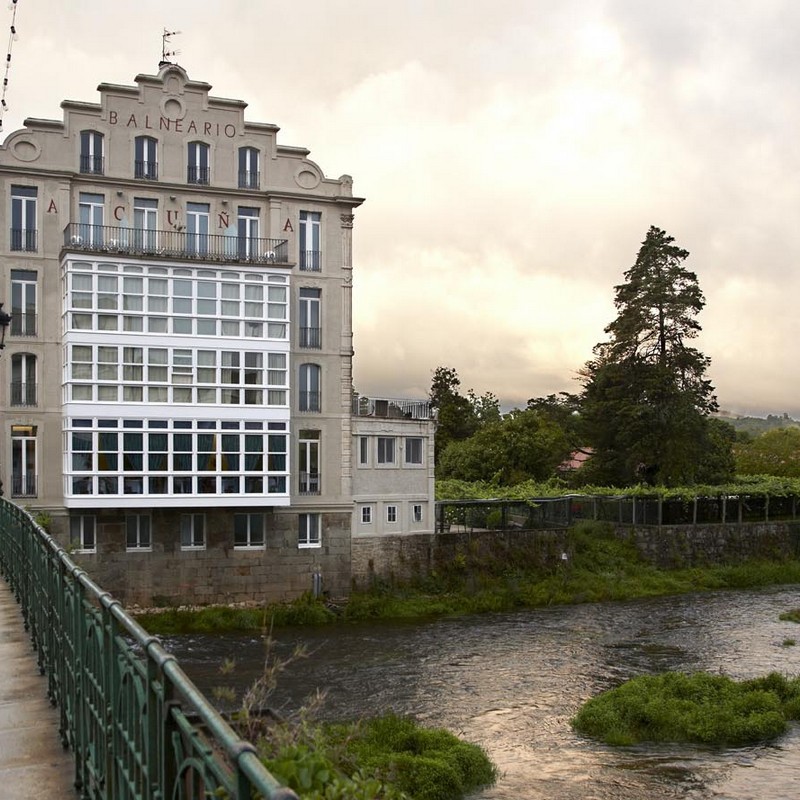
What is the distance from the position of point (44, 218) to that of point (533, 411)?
36.1 meters

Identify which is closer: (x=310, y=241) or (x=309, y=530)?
(x=309, y=530)

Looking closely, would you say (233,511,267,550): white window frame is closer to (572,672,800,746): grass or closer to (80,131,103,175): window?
(80,131,103,175): window

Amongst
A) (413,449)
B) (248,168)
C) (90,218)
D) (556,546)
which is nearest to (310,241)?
(248,168)

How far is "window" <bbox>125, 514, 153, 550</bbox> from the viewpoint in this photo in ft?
114

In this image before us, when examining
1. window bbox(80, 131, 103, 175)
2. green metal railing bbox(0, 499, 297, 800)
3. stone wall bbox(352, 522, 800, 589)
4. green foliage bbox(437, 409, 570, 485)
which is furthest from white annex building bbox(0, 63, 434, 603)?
green metal railing bbox(0, 499, 297, 800)

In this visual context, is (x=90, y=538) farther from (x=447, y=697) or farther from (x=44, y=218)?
(x=447, y=697)

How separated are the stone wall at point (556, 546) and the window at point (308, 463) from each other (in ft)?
8.84

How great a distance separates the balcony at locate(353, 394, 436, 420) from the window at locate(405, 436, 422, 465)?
0.90 metres

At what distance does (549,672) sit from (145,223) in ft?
68.3

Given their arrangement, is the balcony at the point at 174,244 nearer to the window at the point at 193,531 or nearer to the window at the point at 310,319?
the window at the point at 310,319

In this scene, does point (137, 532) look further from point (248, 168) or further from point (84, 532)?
point (248, 168)

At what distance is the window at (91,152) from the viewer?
34875 mm

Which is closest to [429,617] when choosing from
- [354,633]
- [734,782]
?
[354,633]

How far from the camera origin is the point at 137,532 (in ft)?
115
